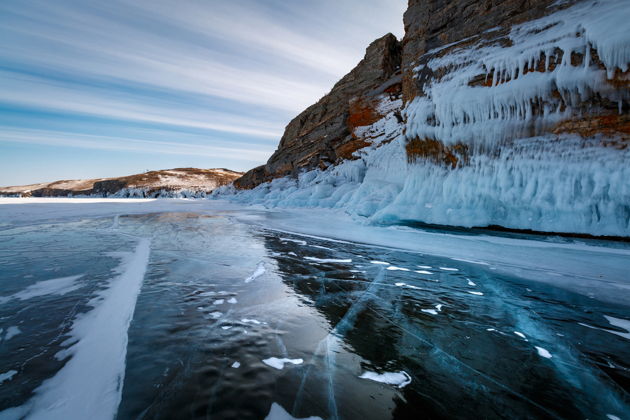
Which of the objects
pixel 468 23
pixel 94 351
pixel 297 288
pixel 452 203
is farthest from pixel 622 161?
pixel 94 351

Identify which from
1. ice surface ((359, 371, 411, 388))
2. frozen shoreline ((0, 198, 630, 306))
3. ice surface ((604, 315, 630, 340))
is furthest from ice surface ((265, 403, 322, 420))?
frozen shoreline ((0, 198, 630, 306))

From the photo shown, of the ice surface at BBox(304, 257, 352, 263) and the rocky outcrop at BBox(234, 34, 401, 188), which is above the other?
the rocky outcrop at BBox(234, 34, 401, 188)

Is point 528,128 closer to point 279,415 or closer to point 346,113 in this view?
point 279,415

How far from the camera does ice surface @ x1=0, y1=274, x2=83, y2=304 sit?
10.2ft

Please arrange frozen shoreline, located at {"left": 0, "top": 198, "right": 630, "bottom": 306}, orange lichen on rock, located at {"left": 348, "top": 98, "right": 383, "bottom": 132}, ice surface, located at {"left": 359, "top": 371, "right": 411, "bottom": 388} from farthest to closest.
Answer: orange lichen on rock, located at {"left": 348, "top": 98, "right": 383, "bottom": 132} < frozen shoreline, located at {"left": 0, "top": 198, "right": 630, "bottom": 306} < ice surface, located at {"left": 359, "top": 371, "right": 411, "bottom": 388}

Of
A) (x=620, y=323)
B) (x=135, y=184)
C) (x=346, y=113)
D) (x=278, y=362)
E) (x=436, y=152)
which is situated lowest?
(x=620, y=323)

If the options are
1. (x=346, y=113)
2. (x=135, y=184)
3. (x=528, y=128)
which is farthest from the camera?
(x=135, y=184)

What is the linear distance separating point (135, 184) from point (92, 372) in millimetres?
96550

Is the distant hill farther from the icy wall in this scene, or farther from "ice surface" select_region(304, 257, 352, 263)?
"ice surface" select_region(304, 257, 352, 263)

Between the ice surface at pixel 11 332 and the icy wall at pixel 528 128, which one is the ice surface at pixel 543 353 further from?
the icy wall at pixel 528 128

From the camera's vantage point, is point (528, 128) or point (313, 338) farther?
point (528, 128)

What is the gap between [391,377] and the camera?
6.14ft

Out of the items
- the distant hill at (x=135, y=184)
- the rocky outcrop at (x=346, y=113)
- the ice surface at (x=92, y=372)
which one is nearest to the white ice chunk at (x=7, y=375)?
the ice surface at (x=92, y=372)

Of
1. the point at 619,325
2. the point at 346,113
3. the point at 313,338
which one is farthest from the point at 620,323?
the point at 346,113
